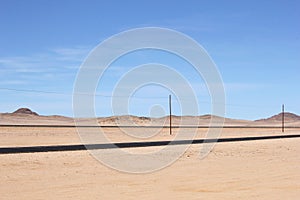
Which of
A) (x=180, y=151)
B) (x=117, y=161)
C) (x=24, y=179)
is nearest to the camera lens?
(x=24, y=179)

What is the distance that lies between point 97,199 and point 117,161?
11763 millimetres

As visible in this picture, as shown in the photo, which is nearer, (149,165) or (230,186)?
(230,186)

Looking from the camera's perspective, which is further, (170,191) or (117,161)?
(117,161)

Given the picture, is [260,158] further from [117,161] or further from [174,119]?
[174,119]

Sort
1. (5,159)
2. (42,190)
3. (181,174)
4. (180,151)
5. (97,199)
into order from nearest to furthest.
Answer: (97,199) < (42,190) < (181,174) < (5,159) < (180,151)

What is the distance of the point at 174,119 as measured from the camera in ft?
538

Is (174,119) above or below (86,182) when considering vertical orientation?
above

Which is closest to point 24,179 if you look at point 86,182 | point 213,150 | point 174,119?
point 86,182

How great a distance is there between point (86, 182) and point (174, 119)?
146 m

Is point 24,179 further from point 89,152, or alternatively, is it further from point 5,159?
point 89,152

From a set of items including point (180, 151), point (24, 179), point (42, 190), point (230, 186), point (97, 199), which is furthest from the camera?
point (180, 151)

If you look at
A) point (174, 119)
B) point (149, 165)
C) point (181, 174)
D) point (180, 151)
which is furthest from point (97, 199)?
point (174, 119)

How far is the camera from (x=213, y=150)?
3488 centimetres

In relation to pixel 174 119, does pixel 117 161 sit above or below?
A: below
